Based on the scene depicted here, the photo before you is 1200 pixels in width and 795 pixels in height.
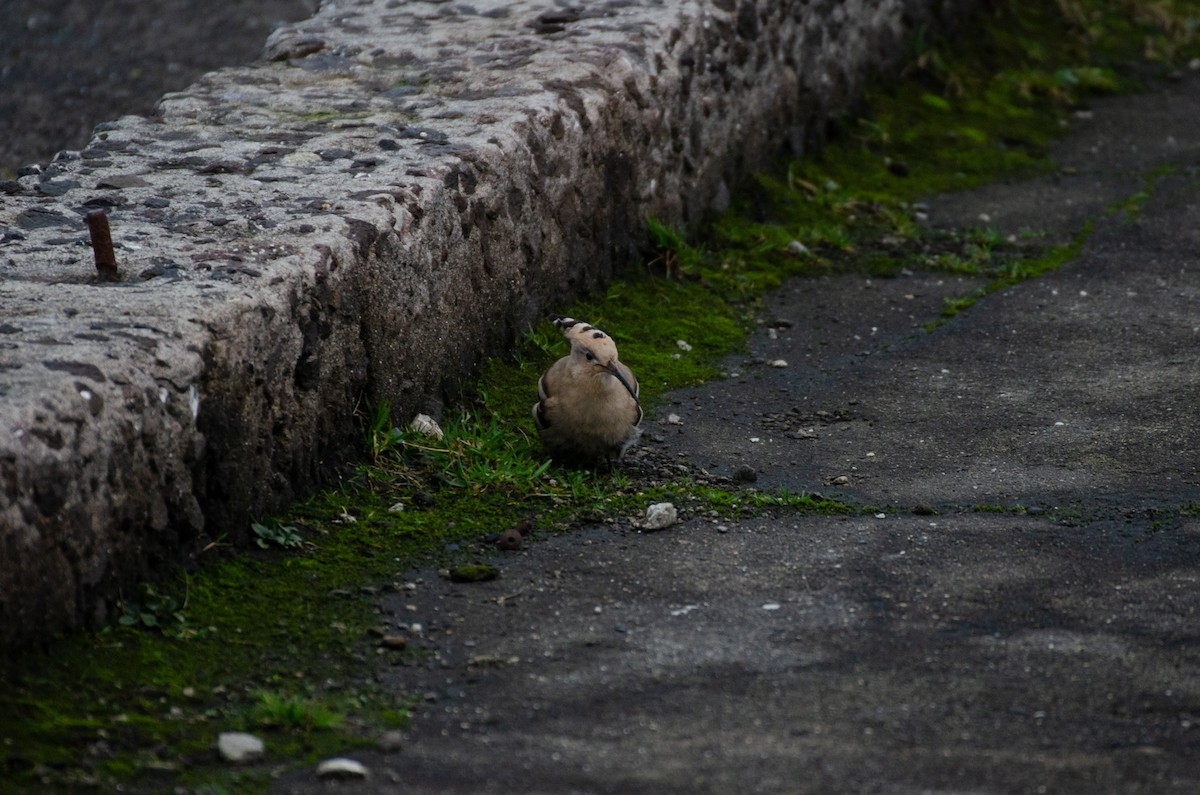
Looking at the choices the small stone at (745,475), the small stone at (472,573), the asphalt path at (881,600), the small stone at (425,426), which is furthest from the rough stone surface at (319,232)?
the small stone at (745,475)

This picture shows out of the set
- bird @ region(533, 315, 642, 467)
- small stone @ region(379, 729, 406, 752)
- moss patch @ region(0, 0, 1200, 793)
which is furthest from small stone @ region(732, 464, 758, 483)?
small stone @ region(379, 729, 406, 752)

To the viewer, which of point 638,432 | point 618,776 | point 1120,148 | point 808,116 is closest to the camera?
point 618,776

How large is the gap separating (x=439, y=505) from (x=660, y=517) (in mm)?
717

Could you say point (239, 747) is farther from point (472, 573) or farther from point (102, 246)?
point (102, 246)

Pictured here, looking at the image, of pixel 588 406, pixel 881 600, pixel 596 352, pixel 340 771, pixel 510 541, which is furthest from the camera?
pixel 596 352

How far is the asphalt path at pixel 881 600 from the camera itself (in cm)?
307

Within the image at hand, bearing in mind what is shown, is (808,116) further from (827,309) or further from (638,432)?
(638,432)

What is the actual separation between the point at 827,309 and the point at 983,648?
10.1 ft

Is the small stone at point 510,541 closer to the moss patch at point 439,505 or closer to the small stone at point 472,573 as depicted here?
the moss patch at point 439,505

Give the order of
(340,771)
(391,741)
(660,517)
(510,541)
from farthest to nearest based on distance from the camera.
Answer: (660,517) → (510,541) → (391,741) → (340,771)

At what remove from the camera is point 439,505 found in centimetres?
443

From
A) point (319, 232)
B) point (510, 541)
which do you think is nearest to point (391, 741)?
point (510, 541)

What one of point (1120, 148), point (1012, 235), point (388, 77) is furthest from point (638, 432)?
point (1120, 148)

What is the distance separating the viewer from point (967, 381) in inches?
225
